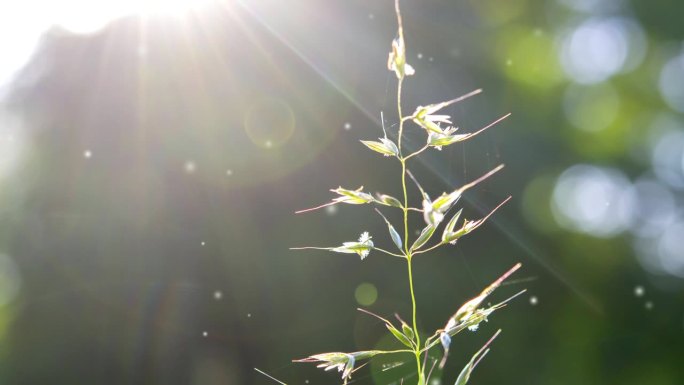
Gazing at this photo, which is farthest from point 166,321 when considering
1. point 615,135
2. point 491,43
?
point 615,135

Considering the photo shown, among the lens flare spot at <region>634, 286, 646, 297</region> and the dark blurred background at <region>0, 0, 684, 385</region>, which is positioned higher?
the dark blurred background at <region>0, 0, 684, 385</region>

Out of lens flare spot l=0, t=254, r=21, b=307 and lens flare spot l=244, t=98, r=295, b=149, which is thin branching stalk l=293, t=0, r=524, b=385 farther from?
lens flare spot l=0, t=254, r=21, b=307

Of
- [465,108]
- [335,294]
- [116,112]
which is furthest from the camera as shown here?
[116,112]

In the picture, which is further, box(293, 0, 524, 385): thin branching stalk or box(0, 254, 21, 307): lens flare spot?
box(0, 254, 21, 307): lens flare spot

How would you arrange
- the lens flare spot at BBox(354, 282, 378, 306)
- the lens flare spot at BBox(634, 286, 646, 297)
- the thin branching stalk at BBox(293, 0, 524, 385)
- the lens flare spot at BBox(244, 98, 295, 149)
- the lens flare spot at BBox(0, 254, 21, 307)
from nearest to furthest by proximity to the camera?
the thin branching stalk at BBox(293, 0, 524, 385) → the lens flare spot at BBox(354, 282, 378, 306) → the lens flare spot at BBox(244, 98, 295, 149) → the lens flare spot at BBox(0, 254, 21, 307) → the lens flare spot at BBox(634, 286, 646, 297)

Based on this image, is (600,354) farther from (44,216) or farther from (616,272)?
(44,216)

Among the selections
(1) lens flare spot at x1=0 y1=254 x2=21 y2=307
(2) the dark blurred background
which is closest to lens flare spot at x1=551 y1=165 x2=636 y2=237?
(2) the dark blurred background
